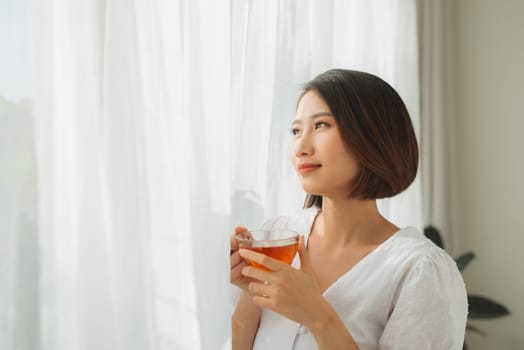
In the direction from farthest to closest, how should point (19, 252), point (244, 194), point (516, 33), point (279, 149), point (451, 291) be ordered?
point (516, 33) < point (279, 149) < point (244, 194) < point (451, 291) < point (19, 252)

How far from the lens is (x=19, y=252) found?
927 millimetres

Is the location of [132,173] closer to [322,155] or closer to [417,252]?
[322,155]

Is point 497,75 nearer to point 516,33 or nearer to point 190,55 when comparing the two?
point 516,33

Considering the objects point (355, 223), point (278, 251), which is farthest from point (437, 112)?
point (278, 251)

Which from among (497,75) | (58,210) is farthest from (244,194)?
(497,75)

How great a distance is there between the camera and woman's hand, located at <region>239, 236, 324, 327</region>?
94 centimetres

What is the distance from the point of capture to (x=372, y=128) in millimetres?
1097

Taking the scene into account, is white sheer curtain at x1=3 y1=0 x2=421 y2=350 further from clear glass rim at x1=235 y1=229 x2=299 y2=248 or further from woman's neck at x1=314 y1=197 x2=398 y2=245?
woman's neck at x1=314 y1=197 x2=398 y2=245

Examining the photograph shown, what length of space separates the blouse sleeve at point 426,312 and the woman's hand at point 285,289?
17 cm

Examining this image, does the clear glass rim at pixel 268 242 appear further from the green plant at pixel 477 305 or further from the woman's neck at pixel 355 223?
the green plant at pixel 477 305

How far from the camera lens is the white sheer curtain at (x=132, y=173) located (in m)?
0.95

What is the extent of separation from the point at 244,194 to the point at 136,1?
0.58m

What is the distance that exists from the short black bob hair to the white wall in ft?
5.97

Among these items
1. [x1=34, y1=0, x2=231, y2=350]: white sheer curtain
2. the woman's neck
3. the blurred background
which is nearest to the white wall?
the blurred background
